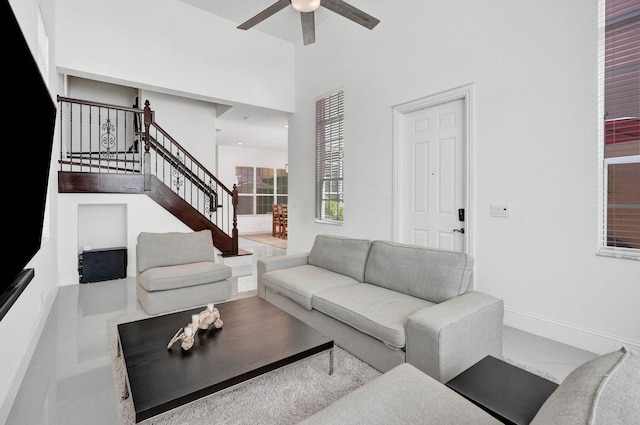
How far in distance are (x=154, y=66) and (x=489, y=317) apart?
5.07 metres

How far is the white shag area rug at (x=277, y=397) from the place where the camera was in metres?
1.70

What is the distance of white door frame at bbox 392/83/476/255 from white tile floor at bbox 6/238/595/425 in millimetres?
1118

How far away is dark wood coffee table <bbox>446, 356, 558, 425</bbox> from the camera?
45.8 inches

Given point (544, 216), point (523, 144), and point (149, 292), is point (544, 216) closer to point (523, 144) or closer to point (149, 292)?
point (523, 144)

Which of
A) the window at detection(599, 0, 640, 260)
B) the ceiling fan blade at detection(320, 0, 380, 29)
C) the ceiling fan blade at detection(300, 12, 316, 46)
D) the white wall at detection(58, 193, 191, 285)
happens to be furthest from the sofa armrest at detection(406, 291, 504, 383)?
the white wall at detection(58, 193, 191, 285)

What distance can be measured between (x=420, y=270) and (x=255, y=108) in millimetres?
4422

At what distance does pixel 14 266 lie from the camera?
1.31 metres

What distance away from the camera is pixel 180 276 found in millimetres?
3248

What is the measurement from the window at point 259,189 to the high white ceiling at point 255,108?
56.1 inches

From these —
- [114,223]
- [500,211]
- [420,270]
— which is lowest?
[420,270]

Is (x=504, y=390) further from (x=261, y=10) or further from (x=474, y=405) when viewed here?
(x=261, y=10)

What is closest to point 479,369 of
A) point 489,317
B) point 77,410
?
point 489,317

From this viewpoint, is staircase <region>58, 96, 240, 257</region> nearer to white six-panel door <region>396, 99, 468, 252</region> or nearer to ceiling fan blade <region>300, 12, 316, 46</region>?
ceiling fan blade <region>300, 12, 316, 46</region>

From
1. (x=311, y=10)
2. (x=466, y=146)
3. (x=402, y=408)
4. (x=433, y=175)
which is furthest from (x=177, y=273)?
(x=466, y=146)
